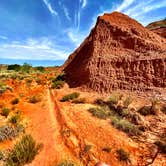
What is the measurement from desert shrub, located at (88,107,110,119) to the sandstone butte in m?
3.09

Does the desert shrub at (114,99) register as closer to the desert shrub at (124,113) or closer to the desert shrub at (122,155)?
the desert shrub at (124,113)

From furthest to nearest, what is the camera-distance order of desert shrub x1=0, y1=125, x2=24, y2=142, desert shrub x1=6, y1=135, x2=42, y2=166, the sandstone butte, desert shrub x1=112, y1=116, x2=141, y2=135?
the sandstone butte
desert shrub x1=112, y1=116, x2=141, y2=135
desert shrub x1=0, y1=125, x2=24, y2=142
desert shrub x1=6, y1=135, x2=42, y2=166

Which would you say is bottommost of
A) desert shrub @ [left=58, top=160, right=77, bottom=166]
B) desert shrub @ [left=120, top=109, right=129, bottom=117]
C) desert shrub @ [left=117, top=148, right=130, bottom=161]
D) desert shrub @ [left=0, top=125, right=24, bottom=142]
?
desert shrub @ [left=117, top=148, right=130, bottom=161]

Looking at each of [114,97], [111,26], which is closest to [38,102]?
[114,97]

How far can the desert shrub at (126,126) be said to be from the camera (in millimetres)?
9258

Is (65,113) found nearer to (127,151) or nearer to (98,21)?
(127,151)

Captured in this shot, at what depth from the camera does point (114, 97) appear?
496 inches

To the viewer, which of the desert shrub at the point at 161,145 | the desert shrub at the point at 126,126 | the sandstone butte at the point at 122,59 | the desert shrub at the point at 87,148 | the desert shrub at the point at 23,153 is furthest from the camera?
the sandstone butte at the point at 122,59

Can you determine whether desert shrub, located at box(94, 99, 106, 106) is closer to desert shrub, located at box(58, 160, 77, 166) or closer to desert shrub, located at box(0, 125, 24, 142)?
desert shrub, located at box(0, 125, 24, 142)

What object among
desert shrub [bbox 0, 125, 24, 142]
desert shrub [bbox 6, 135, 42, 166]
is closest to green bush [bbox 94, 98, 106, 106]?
desert shrub [bbox 0, 125, 24, 142]

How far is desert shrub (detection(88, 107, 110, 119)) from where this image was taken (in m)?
10.6

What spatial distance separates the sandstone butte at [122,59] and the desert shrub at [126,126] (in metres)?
4.26

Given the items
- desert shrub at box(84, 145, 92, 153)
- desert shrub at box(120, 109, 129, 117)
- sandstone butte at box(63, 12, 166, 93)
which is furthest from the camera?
sandstone butte at box(63, 12, 166, 93)

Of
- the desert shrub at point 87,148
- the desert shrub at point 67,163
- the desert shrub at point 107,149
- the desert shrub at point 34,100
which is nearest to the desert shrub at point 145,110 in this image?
the desert shrub at point 107,149
